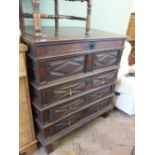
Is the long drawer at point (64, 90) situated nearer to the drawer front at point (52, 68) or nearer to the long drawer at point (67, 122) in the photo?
the drawer front at point (52, 68)

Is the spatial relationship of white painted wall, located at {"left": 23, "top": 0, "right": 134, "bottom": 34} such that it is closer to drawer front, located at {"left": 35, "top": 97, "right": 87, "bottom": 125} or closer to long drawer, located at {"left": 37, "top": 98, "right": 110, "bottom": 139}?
drawer front, located at {"left": 35, "top": 97, "right": 87, "bottom": 125}

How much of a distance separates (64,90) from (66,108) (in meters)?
0.20

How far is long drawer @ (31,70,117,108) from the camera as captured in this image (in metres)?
1.20

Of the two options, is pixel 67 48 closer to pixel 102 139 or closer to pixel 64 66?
pixel 64 66

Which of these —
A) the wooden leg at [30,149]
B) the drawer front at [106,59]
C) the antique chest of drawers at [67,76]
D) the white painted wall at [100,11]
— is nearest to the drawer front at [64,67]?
the antique chest of drawers at [67,76]

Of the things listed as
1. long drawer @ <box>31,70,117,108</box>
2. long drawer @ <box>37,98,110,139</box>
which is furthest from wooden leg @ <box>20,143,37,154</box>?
long drawer @ <box>31,70,117,108</box>

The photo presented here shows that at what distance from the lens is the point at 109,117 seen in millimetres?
2047

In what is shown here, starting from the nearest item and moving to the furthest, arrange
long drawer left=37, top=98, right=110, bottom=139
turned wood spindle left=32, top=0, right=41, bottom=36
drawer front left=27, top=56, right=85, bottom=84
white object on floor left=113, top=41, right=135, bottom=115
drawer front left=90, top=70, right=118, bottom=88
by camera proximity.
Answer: turned wood spindle left=32, top=0, right=41, bottom=36 < drawer front left=27, top=56, right=85, bottom=84 < long drawer left=37, top=98, right=110, bottom=139 < drawer front left=90, top=70, right=118, bottom=88 < white object on floor left=113, top=41, right=135, bottom=115

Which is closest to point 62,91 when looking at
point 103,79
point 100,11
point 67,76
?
point 67,76

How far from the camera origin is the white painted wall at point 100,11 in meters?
1.55
